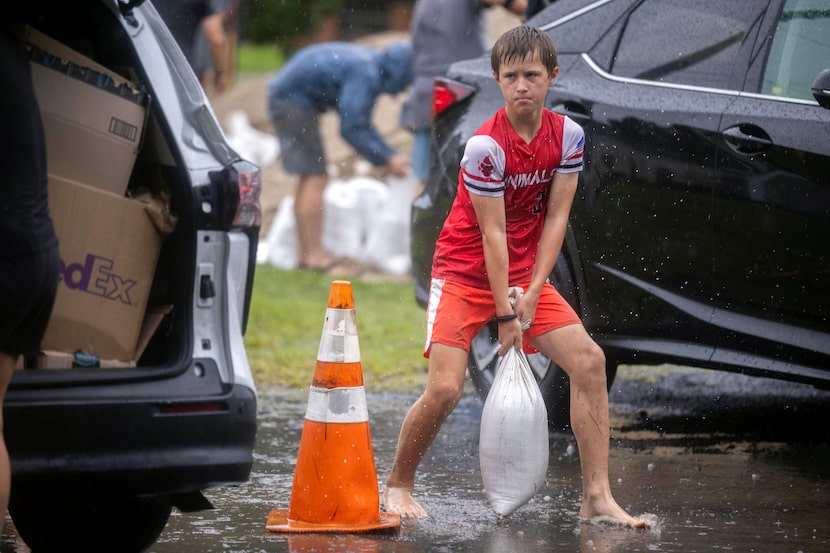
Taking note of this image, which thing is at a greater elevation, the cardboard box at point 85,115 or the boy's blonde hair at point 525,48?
the boy's blonde hair at point 525,48

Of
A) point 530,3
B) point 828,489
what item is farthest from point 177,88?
point 530,3

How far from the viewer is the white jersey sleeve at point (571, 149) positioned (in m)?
4.62

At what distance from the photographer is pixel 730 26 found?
5.45 meters

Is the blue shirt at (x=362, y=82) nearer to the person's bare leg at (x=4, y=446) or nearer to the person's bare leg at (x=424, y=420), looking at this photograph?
the person's bare leg at (x=424, y=420)

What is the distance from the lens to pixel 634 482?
5367 millimetres

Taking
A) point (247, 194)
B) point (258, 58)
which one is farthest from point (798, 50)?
point (258, 58)

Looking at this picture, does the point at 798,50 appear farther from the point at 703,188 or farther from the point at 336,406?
the point at 336,406

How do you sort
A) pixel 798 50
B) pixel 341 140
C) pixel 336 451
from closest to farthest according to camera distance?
pixel 336 451, pixel 798 50, pixel 341 140

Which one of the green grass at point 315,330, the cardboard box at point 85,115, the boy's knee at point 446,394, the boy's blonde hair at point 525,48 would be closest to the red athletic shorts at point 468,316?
the boy's knee at point 446,394

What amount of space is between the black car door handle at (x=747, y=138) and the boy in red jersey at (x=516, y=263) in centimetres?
82

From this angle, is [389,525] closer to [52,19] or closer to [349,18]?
[52,19]

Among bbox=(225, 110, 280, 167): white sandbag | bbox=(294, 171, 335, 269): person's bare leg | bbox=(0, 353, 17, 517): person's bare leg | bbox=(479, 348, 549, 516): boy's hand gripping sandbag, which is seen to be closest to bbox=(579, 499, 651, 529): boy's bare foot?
bbox=(479, 348, 549, 516): boy's hand gripping sandbag

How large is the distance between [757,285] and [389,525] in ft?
5.33

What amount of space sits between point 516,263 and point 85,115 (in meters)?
1.53
